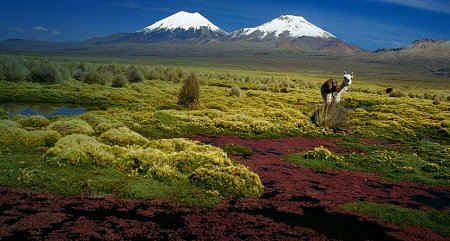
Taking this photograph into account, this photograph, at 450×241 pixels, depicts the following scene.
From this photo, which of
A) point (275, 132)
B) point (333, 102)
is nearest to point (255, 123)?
point (275, 132)

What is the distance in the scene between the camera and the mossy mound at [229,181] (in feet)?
48.6

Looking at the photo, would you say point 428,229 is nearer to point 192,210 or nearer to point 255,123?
point 192,210

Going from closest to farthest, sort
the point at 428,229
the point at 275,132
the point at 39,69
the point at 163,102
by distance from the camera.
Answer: the point at 428,229 < the point at 275,132 < the point at 163,102 < the point at 39,69

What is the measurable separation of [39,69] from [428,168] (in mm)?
40314

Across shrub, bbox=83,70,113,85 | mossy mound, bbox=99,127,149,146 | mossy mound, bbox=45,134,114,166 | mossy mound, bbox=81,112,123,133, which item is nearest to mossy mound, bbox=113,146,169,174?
mossy mound, bbox=45,134,114,166

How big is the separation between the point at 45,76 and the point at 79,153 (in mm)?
33806

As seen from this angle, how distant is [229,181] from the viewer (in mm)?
15086

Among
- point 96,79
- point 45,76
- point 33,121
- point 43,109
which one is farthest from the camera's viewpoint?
point 96,79

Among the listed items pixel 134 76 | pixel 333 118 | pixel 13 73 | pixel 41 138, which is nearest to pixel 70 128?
pixel 41 138

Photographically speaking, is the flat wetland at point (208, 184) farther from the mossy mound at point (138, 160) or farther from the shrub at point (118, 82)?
the shrub at point (118, 82)

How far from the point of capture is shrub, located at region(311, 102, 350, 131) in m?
32.0

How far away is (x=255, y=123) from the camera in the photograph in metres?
29.4

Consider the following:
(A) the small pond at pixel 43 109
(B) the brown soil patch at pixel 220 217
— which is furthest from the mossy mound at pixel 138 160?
(A) the small pond at pixel 43 109

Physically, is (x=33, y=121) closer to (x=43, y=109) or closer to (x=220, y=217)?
(x=43, y=109)
